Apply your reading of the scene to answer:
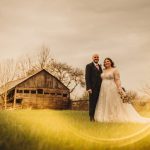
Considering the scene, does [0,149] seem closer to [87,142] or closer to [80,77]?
[87,142]

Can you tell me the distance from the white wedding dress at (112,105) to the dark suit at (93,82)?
8cm

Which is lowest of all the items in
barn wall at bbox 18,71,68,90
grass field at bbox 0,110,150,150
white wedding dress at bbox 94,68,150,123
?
grass field at bbox 0,110,150,150

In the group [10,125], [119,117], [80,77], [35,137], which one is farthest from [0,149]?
[80,77]

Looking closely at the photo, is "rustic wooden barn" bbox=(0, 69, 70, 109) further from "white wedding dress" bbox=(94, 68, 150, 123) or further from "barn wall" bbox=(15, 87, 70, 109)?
"white wedding dress" bbox=(94, 68, 150, 123)

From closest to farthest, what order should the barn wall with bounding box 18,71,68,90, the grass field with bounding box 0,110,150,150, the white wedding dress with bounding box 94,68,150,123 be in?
the grass field with bounding box 0,110,150,150 → the white wedding dress with bounding box 94,68,150,123 → the barn wall with bounding box 18,71,68,90

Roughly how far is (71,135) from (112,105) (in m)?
1.69

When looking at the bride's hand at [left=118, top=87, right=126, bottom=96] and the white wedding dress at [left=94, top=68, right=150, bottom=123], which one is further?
the bride's hand at [left=118, top=87, right=126, bottom=96]

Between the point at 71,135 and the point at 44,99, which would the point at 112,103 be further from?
the point at 44,99

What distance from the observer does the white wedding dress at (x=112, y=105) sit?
7781 mm

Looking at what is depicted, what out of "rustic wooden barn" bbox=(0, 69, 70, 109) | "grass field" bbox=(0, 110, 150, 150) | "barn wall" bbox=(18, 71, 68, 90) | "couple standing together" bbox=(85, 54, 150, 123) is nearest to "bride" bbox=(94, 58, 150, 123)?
"couple standing together" bbox=(85, 54, 150, 123)

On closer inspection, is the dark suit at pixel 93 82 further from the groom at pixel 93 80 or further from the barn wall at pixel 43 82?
the barn wall at pixel 43 82

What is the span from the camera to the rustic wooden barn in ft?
68.4

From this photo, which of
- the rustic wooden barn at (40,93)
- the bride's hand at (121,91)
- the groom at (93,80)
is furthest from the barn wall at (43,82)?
the bride's hand at (121,91)

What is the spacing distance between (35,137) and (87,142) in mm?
867
